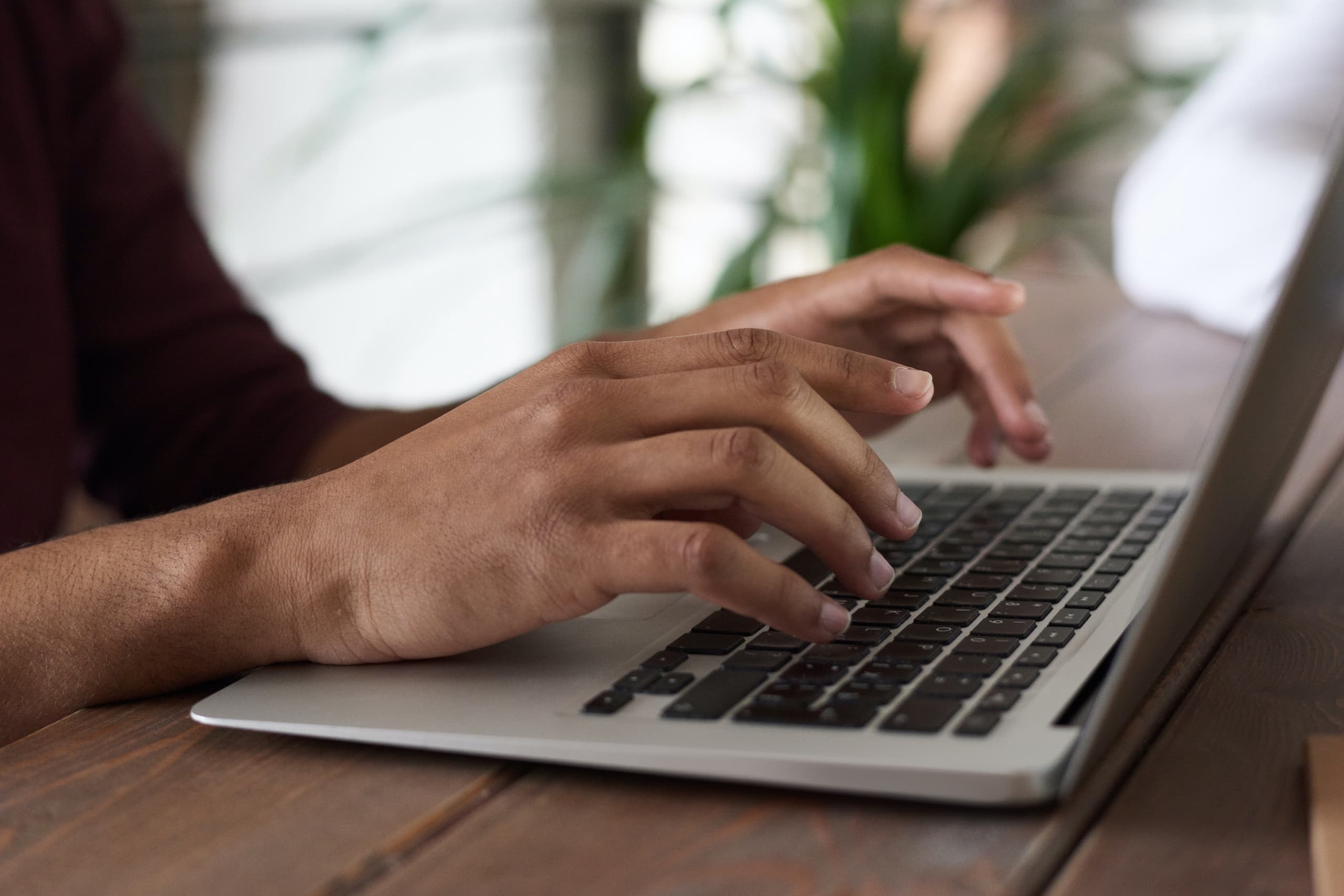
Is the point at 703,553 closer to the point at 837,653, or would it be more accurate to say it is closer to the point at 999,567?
the point at 837,653

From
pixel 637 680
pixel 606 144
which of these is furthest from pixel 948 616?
pixel 606 144

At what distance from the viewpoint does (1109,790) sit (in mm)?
369

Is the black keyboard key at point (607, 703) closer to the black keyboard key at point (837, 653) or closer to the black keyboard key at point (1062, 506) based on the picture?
the black keyboard key at point (837, 653)

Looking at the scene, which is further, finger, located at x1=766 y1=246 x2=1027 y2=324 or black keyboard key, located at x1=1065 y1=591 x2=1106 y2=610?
finger, located at x1=766 y1=246 x2=1027 y2=324

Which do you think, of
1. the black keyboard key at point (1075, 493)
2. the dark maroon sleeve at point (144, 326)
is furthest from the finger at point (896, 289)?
the dark maroon sleeve at point (144, 326)

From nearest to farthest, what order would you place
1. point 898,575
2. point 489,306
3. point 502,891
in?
point 502,891 < point 898,575 < point 489,306

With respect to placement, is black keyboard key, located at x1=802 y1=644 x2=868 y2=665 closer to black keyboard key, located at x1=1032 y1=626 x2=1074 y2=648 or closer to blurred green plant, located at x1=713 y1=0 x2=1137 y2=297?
black keyboard key, located at x1=1032 y1=626 x2=1074 y2=648

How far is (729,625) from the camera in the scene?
480mm

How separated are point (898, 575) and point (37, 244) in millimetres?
789

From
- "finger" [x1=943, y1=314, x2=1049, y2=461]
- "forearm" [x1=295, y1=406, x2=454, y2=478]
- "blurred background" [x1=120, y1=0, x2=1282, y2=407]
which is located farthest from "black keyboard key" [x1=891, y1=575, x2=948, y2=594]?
"blurred background" [x1=120, y1=0, x2=1282, y2=407]

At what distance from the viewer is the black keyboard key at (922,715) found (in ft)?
1.22

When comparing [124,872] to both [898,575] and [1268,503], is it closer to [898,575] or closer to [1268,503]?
[898,575]

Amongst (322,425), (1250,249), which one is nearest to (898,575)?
(322,425)

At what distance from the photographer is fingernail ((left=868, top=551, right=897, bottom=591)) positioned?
0.48 metres
